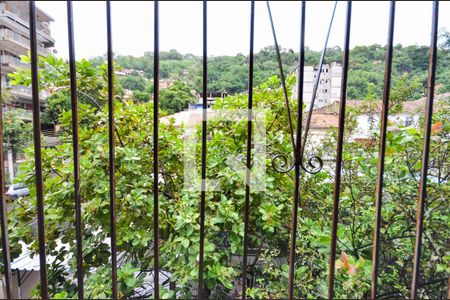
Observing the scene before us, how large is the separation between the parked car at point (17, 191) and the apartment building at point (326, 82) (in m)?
1.34

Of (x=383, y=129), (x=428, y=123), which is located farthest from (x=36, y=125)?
(x=428, y=123)

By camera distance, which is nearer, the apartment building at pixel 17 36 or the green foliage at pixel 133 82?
the apartment building at pixel 17 36

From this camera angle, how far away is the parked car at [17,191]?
1.19 m

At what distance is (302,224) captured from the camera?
1.07 meters

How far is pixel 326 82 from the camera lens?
3.24ft

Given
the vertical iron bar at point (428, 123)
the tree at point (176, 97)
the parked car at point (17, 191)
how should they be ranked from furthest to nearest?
the parked car at point (17, 191) < the tree at point (176, 97) < the vertical iron bar at point (428, 123)

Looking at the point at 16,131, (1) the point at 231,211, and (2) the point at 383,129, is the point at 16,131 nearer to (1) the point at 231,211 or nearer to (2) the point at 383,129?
(1) the point at 231,211

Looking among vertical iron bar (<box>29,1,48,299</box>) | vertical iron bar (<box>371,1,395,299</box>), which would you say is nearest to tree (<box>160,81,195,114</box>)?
vertical iron bar (<box>29,1,48,299</box>)

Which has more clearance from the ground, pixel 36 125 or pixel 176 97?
pixel 176 97

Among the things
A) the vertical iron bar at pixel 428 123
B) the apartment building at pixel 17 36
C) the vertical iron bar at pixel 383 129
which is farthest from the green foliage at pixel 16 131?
the vertical iron bar at pixel 428 123

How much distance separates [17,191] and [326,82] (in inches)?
57.5

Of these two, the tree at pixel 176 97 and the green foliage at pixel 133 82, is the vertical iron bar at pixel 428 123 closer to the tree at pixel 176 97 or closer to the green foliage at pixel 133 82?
the tree at pixel 176 97

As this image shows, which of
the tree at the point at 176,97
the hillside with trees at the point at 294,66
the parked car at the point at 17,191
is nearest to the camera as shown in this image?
the hillside with trees at the point at 294,66

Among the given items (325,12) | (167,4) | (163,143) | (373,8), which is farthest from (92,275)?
(373,8)
